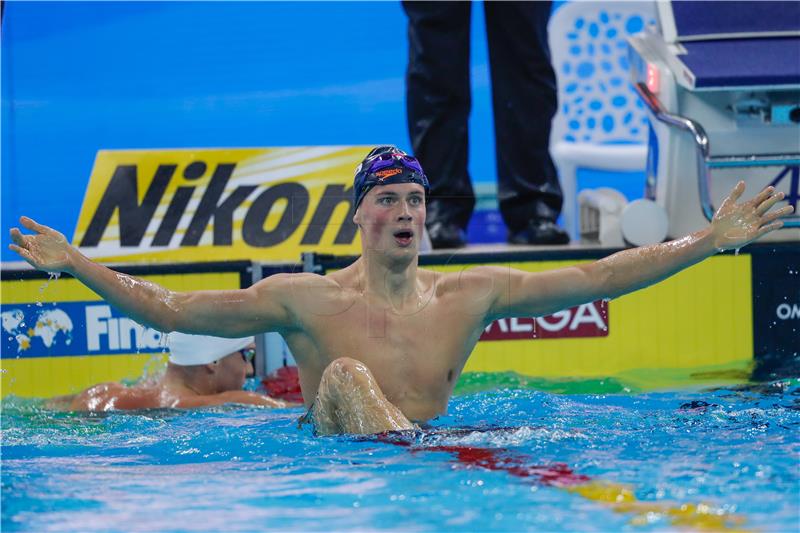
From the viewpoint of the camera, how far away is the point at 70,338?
15.8ft

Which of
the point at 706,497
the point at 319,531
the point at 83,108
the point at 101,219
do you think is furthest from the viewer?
the point at 83,108

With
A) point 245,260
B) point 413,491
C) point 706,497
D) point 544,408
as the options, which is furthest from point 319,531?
point 245,260

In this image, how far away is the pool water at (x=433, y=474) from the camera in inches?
95.4

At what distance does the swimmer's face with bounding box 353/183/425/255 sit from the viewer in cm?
326

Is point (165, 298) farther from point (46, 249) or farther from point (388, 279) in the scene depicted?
point (388, 279)

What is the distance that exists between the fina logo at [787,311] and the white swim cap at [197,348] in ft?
7.52

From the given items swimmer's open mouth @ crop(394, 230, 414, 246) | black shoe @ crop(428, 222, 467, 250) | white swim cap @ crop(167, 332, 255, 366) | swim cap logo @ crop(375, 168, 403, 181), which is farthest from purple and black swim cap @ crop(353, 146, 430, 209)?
black shoe @ crop(428, 222, 467, 250)

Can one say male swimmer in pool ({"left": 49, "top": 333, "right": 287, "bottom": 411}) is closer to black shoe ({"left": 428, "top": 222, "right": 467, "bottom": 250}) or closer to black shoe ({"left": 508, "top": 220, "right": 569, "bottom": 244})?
black shoe ({"left": 428, "top": 222, "right": 467, "bottom": 250})

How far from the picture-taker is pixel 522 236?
5191mm

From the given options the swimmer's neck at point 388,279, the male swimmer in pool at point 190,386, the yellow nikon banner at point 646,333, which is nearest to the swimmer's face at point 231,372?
the male swimmer in pool at point 190,386

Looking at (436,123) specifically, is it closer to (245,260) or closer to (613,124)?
(245,260)

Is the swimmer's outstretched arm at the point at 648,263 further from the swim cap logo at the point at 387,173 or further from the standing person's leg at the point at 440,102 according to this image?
the standing person's leg at the point at 440,102

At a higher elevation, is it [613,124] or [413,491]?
[613,124]

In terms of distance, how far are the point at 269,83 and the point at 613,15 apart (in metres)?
3.18
